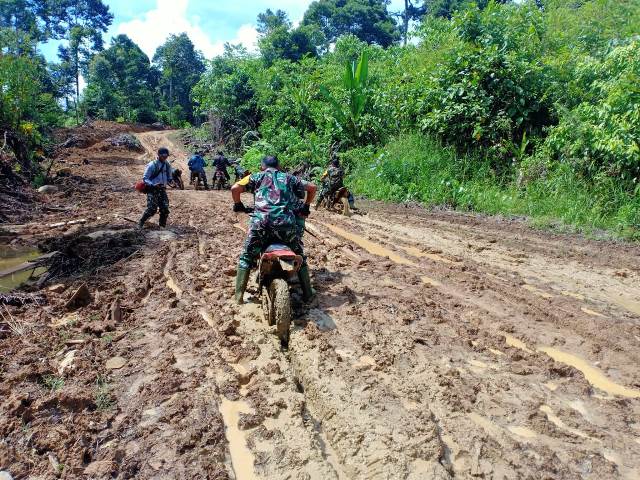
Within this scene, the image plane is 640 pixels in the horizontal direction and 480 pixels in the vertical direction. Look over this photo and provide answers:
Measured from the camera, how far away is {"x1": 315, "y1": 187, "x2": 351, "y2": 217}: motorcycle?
467 inches

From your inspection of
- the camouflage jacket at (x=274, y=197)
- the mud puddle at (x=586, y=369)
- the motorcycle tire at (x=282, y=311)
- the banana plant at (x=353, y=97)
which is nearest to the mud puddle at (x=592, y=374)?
the mud puddle at (x=586, y=369)

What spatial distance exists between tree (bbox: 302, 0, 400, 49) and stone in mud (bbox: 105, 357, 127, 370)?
54.3 m

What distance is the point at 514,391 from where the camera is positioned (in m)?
3.76

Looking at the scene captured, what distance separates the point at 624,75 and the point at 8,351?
1142 cm

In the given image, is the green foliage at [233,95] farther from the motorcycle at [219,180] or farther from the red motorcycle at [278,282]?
the red motorcycle at [278,282]

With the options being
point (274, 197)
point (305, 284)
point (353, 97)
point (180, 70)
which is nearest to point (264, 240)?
point (274, 197)

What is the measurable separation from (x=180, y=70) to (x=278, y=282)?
52358 millimetres

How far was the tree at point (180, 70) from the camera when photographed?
5041 centimetres

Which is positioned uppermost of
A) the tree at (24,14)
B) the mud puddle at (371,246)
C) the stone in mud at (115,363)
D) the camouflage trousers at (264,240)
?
the tree at (24,14)

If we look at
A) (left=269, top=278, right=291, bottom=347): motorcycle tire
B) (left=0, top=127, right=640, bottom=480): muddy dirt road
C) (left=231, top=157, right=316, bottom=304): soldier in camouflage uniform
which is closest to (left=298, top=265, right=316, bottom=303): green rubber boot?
(left=231, top=157, right=316, bottom=304): soldier in camouflage uniform

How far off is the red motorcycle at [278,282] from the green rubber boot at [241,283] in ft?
1.05

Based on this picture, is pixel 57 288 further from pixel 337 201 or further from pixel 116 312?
pixel 337 201

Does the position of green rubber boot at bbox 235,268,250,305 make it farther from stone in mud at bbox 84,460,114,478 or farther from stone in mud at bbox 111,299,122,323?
stone in mud at bbox 84,460,114,478

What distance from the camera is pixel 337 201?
1234 cm
